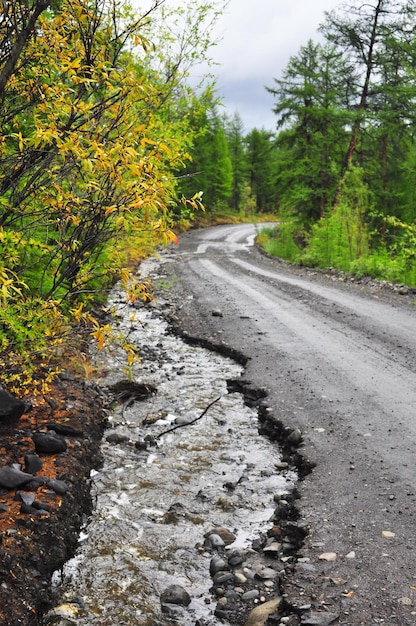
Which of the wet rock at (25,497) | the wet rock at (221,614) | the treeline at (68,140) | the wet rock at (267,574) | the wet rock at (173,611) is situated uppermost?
the treeline at (68,140)

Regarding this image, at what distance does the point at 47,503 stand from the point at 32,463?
1.63ft

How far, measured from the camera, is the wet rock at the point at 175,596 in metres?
3.38

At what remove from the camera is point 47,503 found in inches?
158

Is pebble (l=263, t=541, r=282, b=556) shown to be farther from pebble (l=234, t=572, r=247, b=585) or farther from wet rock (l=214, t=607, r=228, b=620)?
wet rock (l=214, t=607, r=228, b=620)

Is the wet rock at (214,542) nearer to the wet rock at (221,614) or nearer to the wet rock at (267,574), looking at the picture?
the wet rock at (267,574)

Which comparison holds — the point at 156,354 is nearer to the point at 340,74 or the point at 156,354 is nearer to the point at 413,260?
the point at 413,260

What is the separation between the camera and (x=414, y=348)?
8.34 m

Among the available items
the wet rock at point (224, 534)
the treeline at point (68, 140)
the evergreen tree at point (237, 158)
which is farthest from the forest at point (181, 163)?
the evergreen tree at point (237, 158)

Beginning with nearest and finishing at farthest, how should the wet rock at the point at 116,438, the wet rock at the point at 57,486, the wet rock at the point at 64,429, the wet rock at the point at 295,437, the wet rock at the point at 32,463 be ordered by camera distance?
the wet rock at the point at 57,486
the wet rock at the point at 32,463
the wet rock at the point at 64,429
the wet rock at the point at 295,437
the wet rock at the point at 116,438

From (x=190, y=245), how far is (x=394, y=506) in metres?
26.6

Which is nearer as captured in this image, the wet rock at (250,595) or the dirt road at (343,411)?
the dirt road at (343,411)

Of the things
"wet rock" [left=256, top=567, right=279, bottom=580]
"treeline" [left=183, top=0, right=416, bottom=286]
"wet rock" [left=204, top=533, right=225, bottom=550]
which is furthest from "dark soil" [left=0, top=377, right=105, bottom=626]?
"treeline" [left=183, top=0, right=416, bottom=286]

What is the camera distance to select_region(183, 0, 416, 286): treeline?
1920 centimetres

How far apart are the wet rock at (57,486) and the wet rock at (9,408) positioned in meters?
0.94
